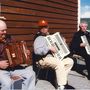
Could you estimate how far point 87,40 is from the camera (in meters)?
9.18

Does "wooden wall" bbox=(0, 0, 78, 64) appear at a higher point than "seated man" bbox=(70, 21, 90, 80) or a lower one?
higher

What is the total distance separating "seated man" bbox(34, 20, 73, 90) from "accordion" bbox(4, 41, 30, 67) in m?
1.20

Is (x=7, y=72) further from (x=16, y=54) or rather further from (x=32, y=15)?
(x=32, y=15)

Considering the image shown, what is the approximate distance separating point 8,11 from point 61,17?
3586mm

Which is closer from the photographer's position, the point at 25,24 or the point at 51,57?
the point at 51,57

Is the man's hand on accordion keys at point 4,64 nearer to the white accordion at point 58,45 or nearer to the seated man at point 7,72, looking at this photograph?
the seated man at point 7,72

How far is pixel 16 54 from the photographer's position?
6289mm

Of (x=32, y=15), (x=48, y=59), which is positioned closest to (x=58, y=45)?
(x=48, y=59)

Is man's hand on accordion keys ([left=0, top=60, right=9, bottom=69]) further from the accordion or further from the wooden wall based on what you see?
the wooden wall

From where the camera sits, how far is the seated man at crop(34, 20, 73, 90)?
7.50 m

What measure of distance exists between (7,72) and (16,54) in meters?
0.36

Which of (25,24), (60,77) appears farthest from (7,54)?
(25,24)

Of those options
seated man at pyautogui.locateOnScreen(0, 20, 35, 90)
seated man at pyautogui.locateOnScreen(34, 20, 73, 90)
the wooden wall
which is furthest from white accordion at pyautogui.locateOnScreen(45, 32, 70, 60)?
seated man at pyautogui.locateOnScreen(0, 20, 35, 90)

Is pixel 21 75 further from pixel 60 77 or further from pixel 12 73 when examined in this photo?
pixel 60 77
